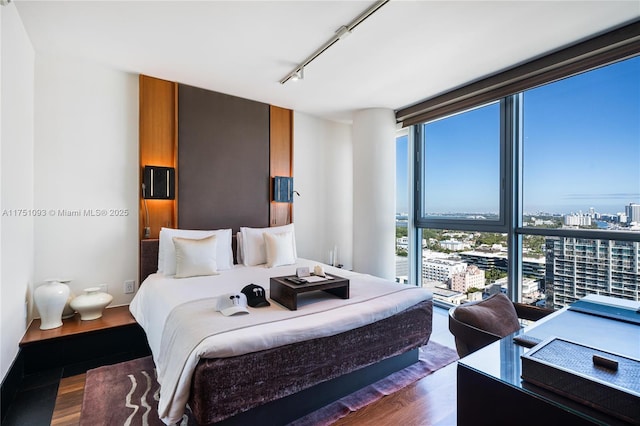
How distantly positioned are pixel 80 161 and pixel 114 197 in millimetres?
430

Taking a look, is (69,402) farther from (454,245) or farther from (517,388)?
(454,245)

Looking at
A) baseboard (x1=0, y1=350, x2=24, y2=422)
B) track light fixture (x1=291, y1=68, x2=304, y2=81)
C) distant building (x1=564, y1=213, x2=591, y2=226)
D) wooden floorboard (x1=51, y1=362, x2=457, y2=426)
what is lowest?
wooden floorboard (x1=51, y1=362, x2=457, y2=426)

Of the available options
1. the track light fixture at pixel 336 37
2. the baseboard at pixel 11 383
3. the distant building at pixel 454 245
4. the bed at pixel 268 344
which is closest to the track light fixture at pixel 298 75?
the track light fixture at pixel 336 37

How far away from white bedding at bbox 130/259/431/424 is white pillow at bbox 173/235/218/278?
0.30 feet

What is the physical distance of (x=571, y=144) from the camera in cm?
279

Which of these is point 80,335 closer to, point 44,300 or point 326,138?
point 44,300

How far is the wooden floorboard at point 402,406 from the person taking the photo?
1.81 m

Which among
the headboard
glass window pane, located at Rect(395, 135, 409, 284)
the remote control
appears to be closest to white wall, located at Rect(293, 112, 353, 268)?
the headboard

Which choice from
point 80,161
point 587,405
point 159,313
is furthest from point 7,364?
point 587,405

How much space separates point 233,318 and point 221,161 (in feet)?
7.53

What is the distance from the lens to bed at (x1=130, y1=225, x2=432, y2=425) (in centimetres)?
148

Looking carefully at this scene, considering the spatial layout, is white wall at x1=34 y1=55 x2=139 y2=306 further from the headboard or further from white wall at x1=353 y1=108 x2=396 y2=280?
white wall at x1=353 y1=108 x2=396 y2=280

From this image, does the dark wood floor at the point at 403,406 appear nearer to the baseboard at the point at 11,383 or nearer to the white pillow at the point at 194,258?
the baseboard at the point at 11,383

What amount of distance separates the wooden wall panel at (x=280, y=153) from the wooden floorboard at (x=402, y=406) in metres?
2.48
